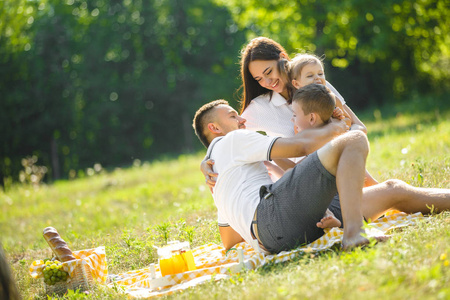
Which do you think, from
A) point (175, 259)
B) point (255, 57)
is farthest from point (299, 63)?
point (175, 259)

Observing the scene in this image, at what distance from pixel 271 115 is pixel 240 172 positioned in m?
1.36

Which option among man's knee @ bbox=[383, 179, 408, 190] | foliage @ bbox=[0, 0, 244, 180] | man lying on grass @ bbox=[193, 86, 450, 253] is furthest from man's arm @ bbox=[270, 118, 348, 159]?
foliage @ bbox=[0, 0, 244, 180]

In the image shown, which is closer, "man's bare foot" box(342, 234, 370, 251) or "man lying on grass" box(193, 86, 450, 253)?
"man's bare foot" box(342, 234, 370, 251)

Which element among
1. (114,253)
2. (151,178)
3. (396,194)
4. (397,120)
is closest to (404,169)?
(396,194)

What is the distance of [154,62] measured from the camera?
93.5 feet

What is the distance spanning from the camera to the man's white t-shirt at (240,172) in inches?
155

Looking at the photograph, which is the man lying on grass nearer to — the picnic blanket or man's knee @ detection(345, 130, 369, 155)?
man's knee @ detection(345, 130, 369, 155)

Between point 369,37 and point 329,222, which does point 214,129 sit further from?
point 369,37

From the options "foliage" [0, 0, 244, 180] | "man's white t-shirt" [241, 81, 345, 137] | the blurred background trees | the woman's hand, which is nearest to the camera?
the woman's hand

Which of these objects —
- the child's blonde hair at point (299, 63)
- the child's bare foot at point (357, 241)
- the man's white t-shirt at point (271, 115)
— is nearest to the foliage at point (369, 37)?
the man's white t-shirt at point (271, 115)

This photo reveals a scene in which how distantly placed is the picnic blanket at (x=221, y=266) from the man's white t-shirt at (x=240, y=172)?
11.0 inches

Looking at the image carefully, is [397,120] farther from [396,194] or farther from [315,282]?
[315,282]

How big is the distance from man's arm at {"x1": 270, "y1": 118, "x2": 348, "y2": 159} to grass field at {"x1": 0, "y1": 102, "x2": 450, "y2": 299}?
777 mm

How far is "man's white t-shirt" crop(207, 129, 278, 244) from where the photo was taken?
3928 mm
